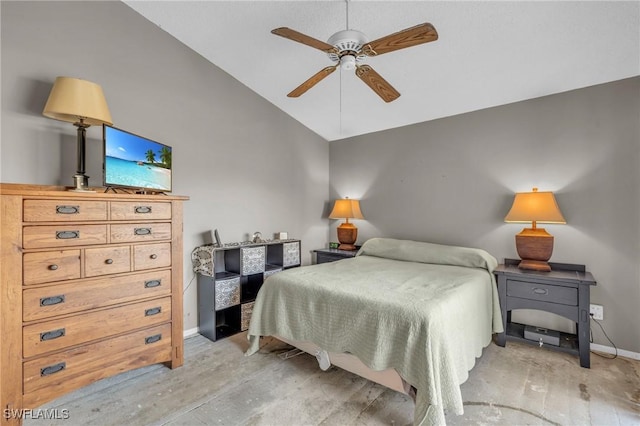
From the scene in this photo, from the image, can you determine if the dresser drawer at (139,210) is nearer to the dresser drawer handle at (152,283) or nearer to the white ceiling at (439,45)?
the dresser drawer handle at (152,283)

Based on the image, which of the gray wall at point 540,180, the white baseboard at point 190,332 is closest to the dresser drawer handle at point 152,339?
the white baseboard at point 190,332

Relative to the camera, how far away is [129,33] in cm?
244

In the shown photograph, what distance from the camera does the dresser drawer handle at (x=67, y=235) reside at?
1681mm

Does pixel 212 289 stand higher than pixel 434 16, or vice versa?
pixel 434 16

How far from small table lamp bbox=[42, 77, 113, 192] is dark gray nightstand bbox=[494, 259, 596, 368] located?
333cm

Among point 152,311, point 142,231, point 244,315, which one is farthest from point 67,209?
point 244,315

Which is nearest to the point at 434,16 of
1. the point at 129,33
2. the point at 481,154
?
the point at 481,154

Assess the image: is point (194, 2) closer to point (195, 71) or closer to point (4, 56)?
point (195, 71)

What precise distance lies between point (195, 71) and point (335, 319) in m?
2.70

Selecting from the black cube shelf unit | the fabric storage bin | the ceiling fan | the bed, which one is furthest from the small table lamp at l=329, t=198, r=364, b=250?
the ceiling fan

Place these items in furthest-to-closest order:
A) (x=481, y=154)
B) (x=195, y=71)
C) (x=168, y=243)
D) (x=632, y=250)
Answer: (x=481, y=154), (x=195, y=71), (x=632, y=250), (x=168, y=243)

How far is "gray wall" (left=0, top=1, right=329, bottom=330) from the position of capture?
1.95 meters

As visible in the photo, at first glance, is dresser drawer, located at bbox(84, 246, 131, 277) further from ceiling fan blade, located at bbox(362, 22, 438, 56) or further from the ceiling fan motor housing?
ceiling fan blade, located at bbox(362, 22, 438, 56)

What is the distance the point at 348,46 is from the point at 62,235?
2.04m
